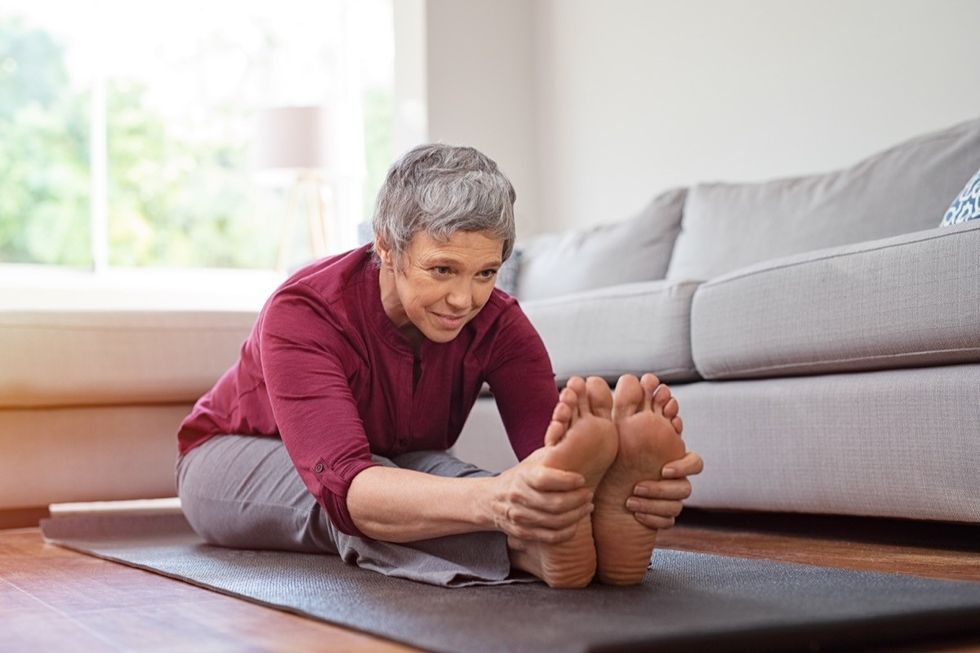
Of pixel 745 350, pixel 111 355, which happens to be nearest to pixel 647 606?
pixel 745 350

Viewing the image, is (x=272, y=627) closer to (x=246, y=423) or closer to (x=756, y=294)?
(x=246, y=423)

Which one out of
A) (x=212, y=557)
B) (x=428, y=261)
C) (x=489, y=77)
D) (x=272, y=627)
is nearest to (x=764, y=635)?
(x=272, y=627)

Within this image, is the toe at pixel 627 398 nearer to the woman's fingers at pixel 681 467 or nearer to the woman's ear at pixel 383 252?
the woman's fingers at pixel 681 467

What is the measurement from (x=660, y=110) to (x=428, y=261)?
315 centimetres

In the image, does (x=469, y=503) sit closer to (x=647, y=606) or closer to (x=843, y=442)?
(x=647, y=606)

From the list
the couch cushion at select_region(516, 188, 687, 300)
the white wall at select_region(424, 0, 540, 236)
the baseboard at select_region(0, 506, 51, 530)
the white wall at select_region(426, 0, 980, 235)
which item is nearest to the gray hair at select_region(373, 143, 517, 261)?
the baseboard at select_region(0, 506, 51, 530)

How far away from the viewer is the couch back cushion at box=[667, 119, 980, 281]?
2799mm

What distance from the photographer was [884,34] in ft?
12.2

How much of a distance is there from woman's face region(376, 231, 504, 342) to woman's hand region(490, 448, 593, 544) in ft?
1.00

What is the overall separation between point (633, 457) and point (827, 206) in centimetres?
178

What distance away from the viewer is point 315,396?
5.65 feet

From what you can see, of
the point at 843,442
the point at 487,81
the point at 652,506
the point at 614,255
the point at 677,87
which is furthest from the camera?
the point at 487,81

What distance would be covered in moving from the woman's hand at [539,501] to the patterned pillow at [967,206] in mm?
1211

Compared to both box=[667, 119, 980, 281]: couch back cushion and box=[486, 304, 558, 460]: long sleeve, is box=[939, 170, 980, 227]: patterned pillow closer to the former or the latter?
box=[667, 119, 980, 281]: couch back cushion
